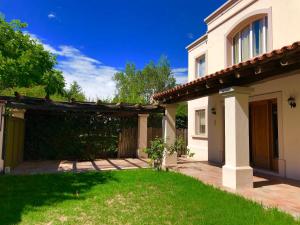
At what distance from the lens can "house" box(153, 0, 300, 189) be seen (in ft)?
27.9

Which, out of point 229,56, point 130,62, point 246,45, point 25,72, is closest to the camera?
point 246,45

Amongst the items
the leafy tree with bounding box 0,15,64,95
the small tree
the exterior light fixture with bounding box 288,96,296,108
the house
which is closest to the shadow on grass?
the small tree

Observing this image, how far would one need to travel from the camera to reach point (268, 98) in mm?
11180

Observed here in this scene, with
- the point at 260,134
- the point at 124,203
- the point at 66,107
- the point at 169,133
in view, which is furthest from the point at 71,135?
the point at 260,134

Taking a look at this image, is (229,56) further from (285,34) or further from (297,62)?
(297,62)

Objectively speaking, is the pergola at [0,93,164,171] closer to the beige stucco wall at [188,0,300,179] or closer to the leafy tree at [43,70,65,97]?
the beige stucco wall at [188,0,300,179]

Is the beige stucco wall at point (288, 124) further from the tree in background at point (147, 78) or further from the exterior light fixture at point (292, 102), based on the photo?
the tree in background at point (147, 78)

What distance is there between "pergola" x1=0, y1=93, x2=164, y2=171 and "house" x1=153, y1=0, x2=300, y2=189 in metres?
2.30

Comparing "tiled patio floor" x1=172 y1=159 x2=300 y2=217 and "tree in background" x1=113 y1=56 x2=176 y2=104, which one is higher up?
"tree in background" x1=113 y1=56 x2=176 y2=104

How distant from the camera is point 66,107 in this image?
46.7ft

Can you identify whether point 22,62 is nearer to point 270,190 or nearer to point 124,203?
point 124,203

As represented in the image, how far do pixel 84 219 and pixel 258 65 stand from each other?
5.97m

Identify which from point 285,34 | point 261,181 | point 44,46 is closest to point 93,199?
point 261,181

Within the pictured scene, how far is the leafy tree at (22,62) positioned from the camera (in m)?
28.9
